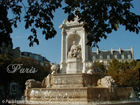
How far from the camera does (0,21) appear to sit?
640 centimetres

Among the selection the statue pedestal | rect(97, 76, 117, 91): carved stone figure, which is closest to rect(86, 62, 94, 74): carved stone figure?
the statue pedestal

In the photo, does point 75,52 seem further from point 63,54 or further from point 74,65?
point 63,54

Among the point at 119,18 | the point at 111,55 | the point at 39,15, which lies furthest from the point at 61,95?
the point at 111,55

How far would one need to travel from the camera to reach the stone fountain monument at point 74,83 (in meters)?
13.8

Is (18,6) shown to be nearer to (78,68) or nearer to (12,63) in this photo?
(78,68)

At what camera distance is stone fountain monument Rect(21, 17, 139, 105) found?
1379 centimetres

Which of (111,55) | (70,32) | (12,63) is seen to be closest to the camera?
(70,32)

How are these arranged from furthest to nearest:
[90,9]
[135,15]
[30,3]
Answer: [30,3] < [90,9] < [135,15]

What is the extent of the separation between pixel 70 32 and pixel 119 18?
15.3 m

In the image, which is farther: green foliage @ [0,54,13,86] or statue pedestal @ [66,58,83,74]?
green foliage @ [0,54,13,86]

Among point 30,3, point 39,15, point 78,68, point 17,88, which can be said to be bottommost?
point 17,88

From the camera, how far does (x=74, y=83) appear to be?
650 inches

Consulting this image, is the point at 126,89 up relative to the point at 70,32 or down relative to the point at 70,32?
down

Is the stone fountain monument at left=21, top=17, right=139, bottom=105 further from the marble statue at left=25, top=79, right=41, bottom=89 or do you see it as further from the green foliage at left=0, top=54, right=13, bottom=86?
the green foliage at left=0, top=54, right=13, bottom=86
